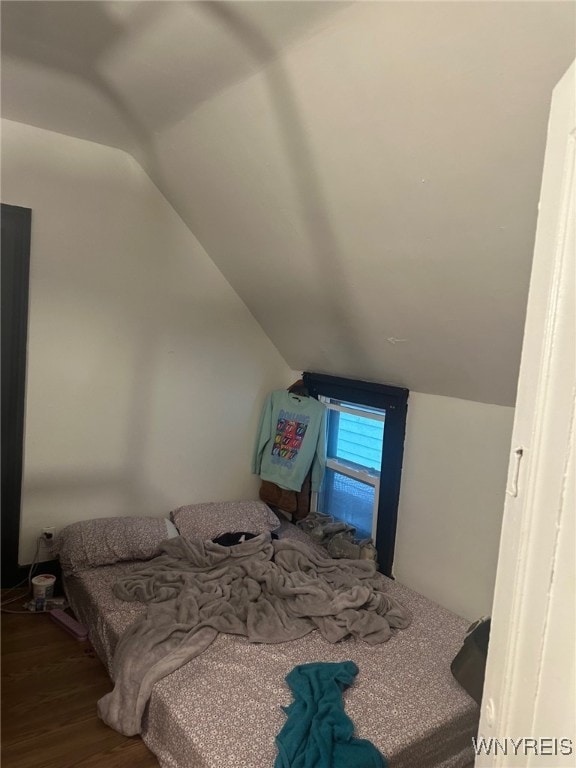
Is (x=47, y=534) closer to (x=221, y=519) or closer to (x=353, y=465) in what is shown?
(x=221, y=519)

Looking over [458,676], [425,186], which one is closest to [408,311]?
[425,186]

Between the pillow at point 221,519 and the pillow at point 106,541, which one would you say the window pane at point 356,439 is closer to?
the pillow at point 221,519

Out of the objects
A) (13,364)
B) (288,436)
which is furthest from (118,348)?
(288,436)

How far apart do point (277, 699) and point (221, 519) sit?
1.37m

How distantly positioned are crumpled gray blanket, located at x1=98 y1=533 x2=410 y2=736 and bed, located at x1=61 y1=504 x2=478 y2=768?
47mm

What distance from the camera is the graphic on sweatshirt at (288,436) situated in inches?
136

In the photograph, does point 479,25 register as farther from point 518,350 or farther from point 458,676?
point 458,676

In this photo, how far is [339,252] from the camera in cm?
247

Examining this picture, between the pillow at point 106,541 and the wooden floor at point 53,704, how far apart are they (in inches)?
12.1

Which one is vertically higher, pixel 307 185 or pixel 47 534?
pixel 307 185

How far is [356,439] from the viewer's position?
341 centimetres


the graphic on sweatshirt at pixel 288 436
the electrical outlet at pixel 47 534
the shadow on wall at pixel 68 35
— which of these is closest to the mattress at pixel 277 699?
the electrical outlet at pixel 47 534

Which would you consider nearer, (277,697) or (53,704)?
(277,697)

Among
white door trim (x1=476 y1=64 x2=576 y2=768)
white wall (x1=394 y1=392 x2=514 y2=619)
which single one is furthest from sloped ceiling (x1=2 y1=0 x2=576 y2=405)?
white door trim (x1=476 y1=64 x2=576 y2=768)
